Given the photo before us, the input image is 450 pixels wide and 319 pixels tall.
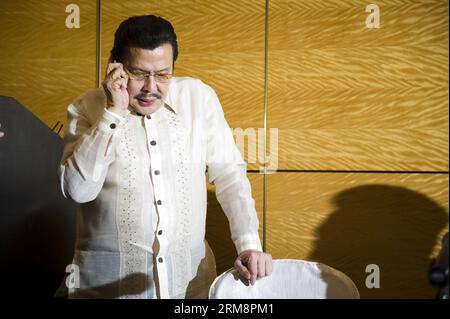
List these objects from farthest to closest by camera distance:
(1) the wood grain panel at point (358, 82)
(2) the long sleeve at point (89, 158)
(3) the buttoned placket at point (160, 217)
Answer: (1) the wood grain panel at point (358, 82), (3) the buttoned placket at point (160, 217), (2) the long sleeve at point (89, 158)

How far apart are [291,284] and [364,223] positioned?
17.4 inches

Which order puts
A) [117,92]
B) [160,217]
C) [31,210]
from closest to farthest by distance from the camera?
[117,92]
[160,217]
[31,210]

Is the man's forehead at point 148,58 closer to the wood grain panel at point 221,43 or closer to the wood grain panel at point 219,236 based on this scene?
the wood grain panel at point 221,43

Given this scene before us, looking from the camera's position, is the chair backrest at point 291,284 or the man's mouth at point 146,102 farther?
the man's mouth at point 146,102

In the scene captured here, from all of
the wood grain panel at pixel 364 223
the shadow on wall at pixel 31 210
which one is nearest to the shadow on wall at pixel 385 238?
the wood grain panel at pixel 364 223

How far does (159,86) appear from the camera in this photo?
96 centimetres

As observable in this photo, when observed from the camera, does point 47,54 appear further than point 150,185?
Yes

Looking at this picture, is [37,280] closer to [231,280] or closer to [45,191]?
[45,191]

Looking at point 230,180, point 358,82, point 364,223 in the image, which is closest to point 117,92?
point 230,180

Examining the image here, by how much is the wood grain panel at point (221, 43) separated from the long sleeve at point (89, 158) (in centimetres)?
39

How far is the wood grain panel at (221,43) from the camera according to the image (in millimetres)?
1210

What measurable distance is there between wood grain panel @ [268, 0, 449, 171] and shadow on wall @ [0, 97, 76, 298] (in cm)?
65

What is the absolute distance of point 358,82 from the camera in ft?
4.01

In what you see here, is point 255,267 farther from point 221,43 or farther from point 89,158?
point 221,43
